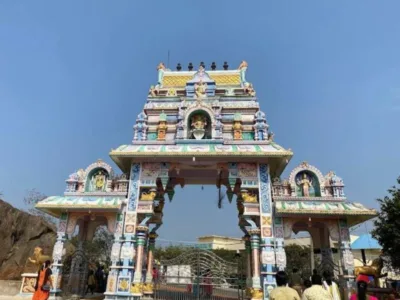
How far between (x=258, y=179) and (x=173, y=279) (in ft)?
17.2

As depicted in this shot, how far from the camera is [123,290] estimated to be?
1006 centimetres

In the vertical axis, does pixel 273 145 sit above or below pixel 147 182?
above

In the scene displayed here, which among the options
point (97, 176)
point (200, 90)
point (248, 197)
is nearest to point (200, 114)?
point (200, 90)

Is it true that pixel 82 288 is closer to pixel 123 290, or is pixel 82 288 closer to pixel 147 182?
pixel 123 290

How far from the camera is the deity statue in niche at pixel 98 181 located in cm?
1173

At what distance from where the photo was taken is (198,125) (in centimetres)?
1273

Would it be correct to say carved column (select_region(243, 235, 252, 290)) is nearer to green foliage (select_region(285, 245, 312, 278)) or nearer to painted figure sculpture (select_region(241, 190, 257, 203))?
painted figure sculpture (select_region(241, 190, 257, 203))

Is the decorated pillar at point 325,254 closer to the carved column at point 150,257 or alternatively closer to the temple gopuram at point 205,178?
the temple gopuram at point 205,178

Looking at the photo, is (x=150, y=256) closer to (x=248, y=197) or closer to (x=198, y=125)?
(x=248, y=197)

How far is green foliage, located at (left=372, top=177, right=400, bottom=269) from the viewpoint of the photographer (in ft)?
39.0

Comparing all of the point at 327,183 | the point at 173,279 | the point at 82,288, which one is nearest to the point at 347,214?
the point at 327,183

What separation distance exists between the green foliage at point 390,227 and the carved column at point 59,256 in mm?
12454

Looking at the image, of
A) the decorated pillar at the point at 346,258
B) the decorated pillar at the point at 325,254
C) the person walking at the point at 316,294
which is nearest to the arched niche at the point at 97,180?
the decorated pillar at the point at 325,254

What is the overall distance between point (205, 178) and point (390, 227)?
7.81 meters
